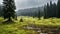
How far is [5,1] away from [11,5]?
385 cm

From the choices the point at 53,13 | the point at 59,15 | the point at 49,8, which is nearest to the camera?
the point at 59,15

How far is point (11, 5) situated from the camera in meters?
67.8

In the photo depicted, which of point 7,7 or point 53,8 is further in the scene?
point 53,8

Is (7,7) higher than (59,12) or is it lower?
higher

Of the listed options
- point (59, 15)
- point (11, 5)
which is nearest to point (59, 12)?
point (59, 15)

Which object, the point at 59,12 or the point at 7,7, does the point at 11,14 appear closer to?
the point at 7,7

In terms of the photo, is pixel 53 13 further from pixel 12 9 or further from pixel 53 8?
pixel 12 9

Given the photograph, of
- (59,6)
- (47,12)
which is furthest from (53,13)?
(59,6)

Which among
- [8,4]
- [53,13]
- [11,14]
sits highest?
[8,4]

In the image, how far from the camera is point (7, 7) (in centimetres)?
6694

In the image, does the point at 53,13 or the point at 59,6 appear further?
the point at 53,13

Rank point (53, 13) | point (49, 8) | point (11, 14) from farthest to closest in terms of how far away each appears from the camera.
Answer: point (49, 8) → point (53, 13) → point (11, 14)

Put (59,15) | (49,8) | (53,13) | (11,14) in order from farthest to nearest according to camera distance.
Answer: (49,8) < (53,13) < (59,15) < (11,14)

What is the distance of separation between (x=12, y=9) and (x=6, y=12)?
3105mm
